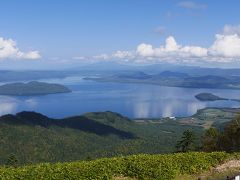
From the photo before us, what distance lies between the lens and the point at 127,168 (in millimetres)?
34281

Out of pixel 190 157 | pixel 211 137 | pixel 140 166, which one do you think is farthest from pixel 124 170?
pixel 211 137

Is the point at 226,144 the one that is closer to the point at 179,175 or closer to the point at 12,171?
the point at 179,175

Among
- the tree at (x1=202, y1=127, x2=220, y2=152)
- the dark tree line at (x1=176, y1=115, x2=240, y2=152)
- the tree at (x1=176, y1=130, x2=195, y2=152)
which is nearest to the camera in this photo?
the dark tree line at (x1=176, y1=115, x2=240, y2=152)

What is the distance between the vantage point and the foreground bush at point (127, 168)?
104 ft

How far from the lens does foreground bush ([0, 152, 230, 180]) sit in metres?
31.7

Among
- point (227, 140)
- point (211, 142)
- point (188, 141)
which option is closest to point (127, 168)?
point (227, 140)

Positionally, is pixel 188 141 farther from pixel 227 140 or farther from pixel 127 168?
pixel 127 168

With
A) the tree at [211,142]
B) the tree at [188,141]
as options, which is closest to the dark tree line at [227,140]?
the tree at [211,142]

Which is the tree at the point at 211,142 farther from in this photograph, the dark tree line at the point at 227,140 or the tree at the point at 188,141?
the tree at the point at 188,141

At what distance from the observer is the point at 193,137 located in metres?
91.0

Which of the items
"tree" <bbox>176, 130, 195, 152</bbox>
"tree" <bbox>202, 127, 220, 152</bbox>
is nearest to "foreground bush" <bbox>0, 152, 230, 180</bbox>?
"tree" <bbox>202, 127, 220, 152</bbox>

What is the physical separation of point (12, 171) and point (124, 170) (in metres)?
9.60

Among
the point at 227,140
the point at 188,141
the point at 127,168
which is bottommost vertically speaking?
the point at 188,141

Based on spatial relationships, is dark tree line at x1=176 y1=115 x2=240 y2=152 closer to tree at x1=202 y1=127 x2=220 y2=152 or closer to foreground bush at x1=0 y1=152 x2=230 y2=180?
tree at x1=202 y1=127 x2=220 y2=152
